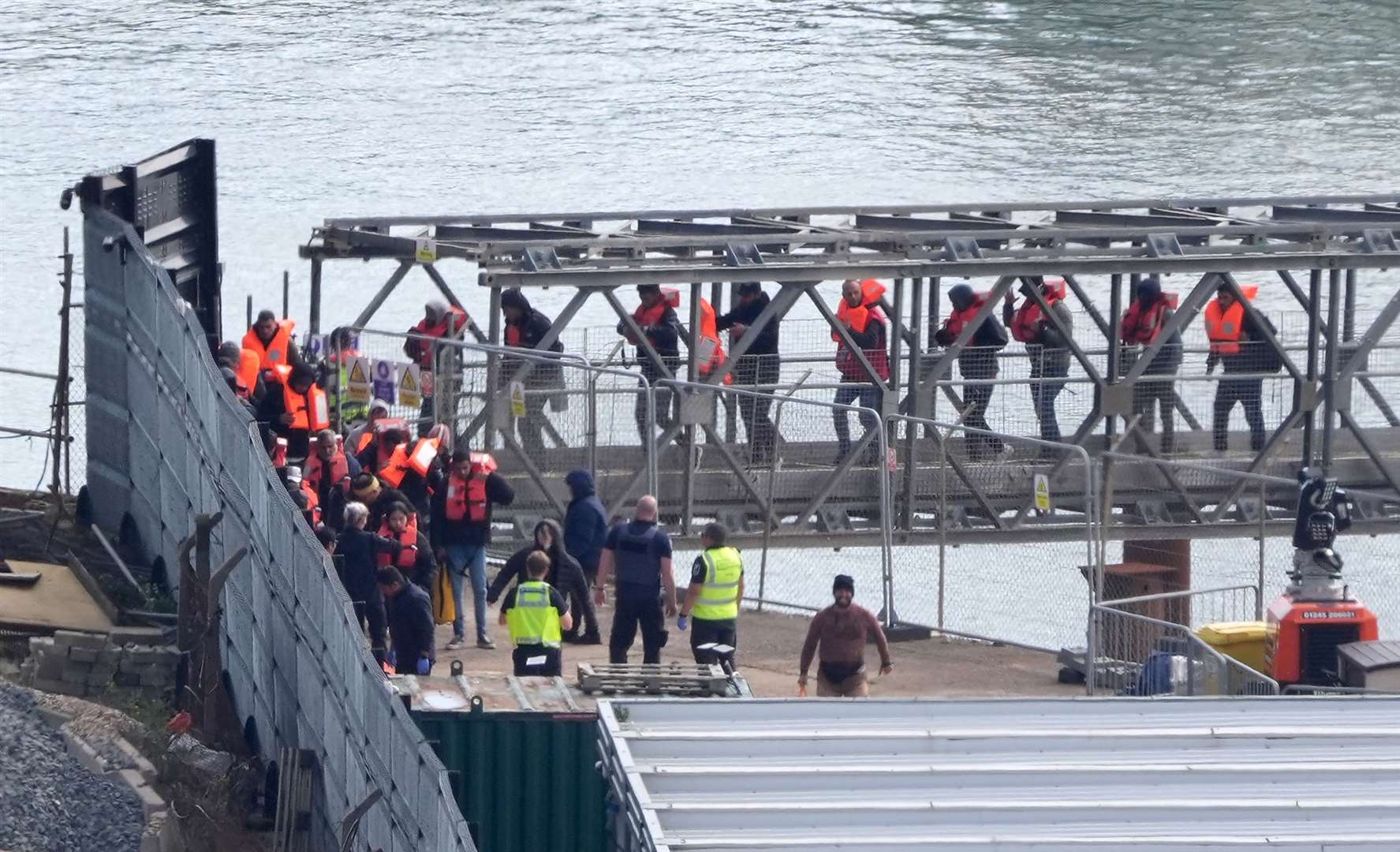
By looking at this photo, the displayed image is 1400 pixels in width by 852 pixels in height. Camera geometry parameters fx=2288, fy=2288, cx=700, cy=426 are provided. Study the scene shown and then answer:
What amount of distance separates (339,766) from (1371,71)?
50.0 m

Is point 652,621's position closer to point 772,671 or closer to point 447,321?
point 772,671

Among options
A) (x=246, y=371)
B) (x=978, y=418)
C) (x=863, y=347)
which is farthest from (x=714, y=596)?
(x=978, y=418)

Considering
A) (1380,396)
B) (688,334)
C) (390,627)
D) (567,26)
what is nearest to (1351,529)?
(1380,396)

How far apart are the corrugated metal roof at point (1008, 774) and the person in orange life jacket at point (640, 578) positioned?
5.98 metres

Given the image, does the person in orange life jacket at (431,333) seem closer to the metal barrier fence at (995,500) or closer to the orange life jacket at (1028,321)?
the metal barrier fence at (995,500)

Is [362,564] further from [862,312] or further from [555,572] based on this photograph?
[862,312]

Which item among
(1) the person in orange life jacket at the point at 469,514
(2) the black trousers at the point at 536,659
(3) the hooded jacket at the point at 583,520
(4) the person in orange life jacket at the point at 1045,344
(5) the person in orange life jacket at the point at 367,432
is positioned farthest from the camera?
(4) the person in orange life jacket at the point at 1045,344

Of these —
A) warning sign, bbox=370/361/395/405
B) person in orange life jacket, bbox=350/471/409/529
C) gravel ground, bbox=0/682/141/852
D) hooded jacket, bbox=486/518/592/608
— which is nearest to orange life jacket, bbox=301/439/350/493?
person in orange life jacket, bbox=350/471/409/529

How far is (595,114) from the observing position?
5553 centimetres

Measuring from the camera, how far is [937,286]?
24.0 m

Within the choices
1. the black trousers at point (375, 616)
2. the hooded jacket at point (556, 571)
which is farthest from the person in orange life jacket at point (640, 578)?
the black trousers at point (375, 616)

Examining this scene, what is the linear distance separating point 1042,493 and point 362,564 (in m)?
6.40

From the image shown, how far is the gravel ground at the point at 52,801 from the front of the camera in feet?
44.1

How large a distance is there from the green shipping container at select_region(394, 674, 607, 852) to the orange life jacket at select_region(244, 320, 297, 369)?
21.1 feet
